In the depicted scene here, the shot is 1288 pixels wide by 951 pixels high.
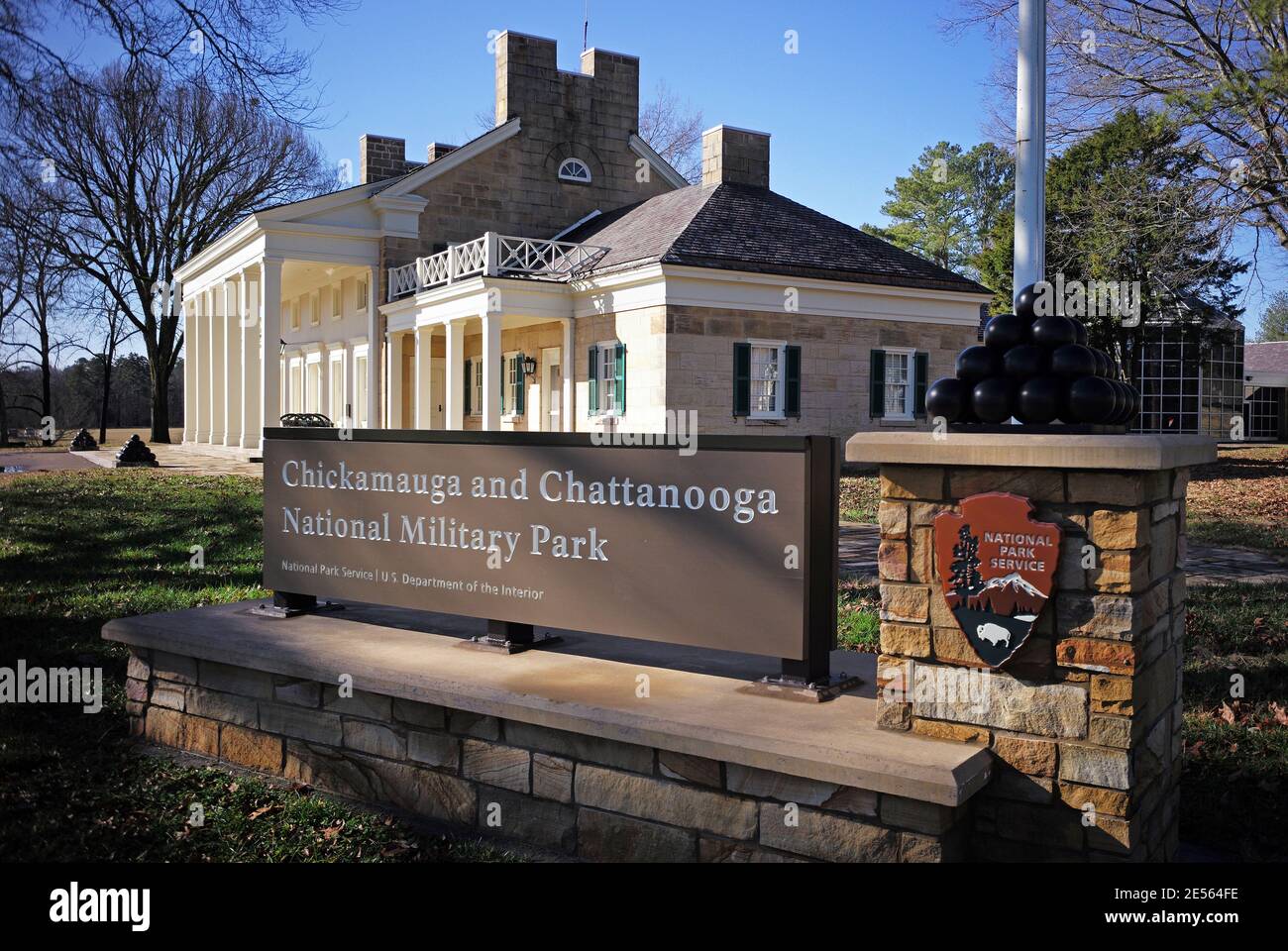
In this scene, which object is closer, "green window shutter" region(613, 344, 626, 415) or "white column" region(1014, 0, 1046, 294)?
"white column" region(1014, 0, 1046, 294)

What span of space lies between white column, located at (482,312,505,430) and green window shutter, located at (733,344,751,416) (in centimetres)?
514

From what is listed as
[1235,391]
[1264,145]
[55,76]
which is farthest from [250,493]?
[1235,391]

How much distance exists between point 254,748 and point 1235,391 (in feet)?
148

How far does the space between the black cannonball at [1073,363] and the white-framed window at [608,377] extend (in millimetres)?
19039

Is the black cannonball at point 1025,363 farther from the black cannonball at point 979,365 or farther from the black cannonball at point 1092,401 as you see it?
the black cannonball at point 1092,401

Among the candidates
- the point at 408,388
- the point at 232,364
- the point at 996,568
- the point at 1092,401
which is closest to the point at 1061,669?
the point at 996,568

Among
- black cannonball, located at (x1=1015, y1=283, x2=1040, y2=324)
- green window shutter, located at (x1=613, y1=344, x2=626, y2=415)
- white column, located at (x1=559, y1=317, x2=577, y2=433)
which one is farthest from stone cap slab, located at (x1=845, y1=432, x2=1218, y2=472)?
white column, located at (x1=559, y1=317, x2=577, y2=433)

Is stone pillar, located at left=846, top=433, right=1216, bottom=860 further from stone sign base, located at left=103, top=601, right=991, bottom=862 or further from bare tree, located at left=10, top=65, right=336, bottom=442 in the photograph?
bare tree, located at left=10, top=65, right=336, bottom=442

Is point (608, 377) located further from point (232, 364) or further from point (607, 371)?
point (232, 364)

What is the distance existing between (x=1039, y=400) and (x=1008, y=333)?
39cm

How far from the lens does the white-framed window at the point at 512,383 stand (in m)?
26.8

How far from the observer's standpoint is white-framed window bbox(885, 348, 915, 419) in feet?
82.5

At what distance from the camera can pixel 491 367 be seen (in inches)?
931

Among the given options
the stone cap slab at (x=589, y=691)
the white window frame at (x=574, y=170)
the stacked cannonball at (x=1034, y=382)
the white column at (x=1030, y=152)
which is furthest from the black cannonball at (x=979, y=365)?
the white window frame at (x=574, y=170)
